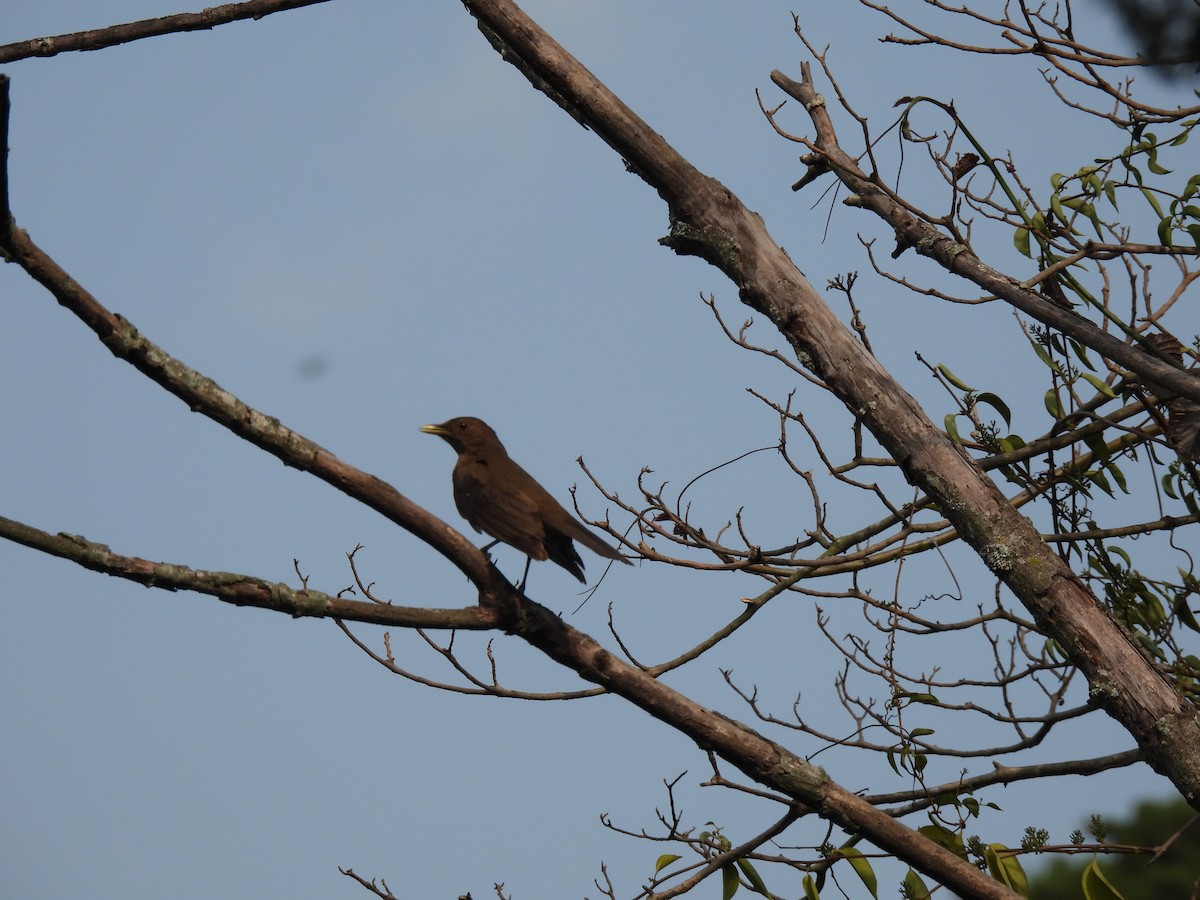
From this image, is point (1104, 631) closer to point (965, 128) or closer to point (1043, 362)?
point (1043, 362)

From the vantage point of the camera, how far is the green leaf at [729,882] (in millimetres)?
4191

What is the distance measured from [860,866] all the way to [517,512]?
65.9 inches

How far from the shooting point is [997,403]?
14.8ft

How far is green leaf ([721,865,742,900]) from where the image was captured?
419 cm

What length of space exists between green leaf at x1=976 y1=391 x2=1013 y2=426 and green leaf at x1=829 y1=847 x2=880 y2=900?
166 cm

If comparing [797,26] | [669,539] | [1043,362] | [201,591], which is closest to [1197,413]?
[1043,362]

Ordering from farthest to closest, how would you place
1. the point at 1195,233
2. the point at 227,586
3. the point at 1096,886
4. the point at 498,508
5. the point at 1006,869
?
the point at 498,508
the point at 1195,233
the point at 1006,869
the point at 1096,886
the point at 227,586

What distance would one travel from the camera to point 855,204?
16.2ft

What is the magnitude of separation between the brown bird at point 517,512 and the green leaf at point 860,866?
3.91 ft

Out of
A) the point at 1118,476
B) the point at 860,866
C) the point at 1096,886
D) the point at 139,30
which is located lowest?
the point at 1096,886

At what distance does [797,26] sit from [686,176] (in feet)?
3.69

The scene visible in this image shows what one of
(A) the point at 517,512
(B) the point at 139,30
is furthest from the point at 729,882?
(B) the point at 139,30

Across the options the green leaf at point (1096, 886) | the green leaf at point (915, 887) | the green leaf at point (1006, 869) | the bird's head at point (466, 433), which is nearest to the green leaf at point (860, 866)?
the green leaf at point (915, 887)

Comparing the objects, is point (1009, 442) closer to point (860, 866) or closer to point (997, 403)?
point (997, 403)
